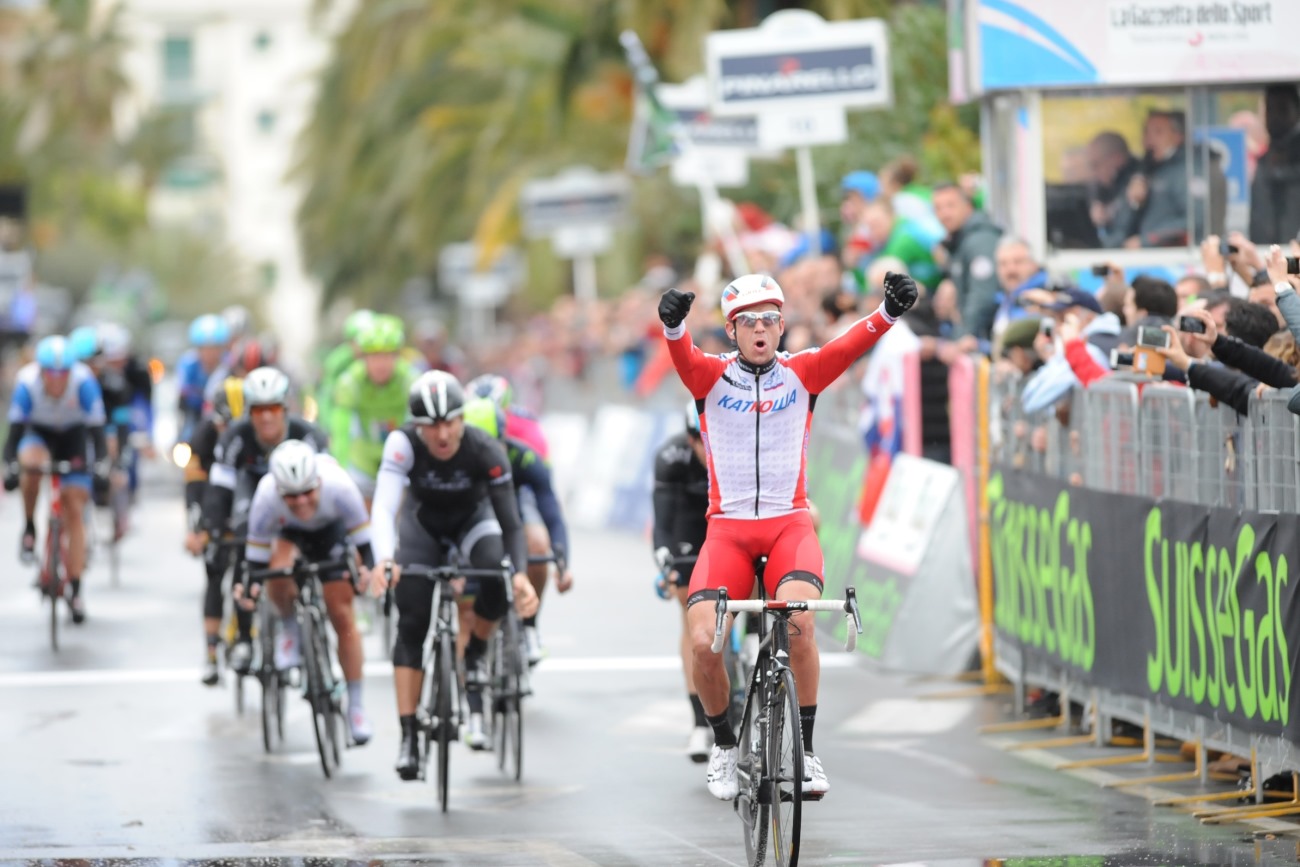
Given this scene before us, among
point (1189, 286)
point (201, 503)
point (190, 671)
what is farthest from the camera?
point (190, 671)

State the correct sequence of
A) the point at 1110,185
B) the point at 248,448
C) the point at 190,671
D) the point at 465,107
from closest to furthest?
1. the point at 248,448
2. the point at 190,671
3. the point at 1110,185
4. the point at 465,107

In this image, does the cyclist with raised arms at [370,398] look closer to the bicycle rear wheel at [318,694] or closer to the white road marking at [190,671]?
the white road marking at [190,671]

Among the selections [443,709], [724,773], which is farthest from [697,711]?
[724,773]

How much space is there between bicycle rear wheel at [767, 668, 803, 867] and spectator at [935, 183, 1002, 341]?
296 inches

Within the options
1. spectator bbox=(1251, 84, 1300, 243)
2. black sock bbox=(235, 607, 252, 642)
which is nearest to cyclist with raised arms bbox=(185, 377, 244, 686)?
black sock bbox=(235, 607, 252, 642)

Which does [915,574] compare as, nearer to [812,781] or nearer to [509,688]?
→ [509,688]

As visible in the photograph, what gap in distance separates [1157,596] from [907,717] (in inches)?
107

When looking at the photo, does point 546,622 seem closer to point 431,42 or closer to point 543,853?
point 543,853

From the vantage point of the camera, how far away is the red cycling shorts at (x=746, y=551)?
9.21 metres

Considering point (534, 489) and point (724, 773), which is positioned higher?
point (534, 489)

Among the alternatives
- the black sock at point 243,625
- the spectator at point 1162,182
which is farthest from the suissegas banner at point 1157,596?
the black sock at point 243,625

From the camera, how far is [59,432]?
1806 centimetres

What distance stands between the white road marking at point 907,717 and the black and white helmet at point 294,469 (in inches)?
126

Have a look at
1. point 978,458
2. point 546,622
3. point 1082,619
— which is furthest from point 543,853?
point 546,622
